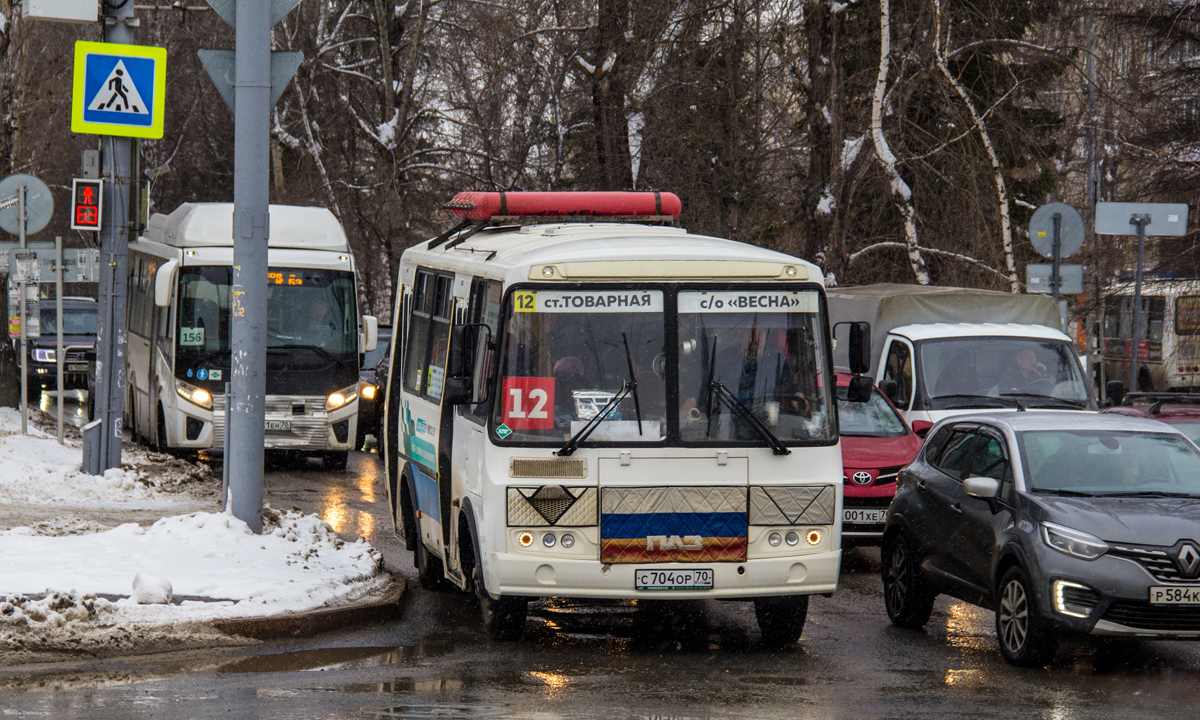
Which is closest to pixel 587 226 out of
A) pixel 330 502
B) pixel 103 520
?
pixel 103 520

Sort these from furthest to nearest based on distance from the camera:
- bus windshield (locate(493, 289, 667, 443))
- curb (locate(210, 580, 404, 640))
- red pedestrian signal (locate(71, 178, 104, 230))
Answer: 1. red pedestrian signal (locate(71, 178, 104, 230))
2. curb (locate(210, 580, 404, 640))
3. bus windshield (locate(493, 289, 667, 443))

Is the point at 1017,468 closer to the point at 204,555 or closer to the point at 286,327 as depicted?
the point at 204,555

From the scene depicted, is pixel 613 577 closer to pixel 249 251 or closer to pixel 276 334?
pixel 249 251

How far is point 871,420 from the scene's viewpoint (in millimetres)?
14969

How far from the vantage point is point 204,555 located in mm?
10453

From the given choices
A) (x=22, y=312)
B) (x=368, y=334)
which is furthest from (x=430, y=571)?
(x=22, y=312)

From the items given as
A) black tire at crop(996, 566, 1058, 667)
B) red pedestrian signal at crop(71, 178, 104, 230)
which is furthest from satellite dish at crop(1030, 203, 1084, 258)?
red pedestrian signal at crop(71, 178, 104, 230)

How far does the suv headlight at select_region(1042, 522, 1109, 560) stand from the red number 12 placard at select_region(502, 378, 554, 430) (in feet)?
9.61

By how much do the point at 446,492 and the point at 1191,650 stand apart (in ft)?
16.1

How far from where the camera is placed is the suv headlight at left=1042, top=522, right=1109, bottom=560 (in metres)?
8.54

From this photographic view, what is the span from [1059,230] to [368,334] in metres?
8.71

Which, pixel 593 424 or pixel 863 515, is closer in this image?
pixel 593 424

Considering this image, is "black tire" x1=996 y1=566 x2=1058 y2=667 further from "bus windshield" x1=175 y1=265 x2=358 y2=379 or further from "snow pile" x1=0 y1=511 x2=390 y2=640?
"bus windshield" x1=175 y1=265 x2=358 y2=379

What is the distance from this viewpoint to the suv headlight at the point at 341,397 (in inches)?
779
